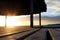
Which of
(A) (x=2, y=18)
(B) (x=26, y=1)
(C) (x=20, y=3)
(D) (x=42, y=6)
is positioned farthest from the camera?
(A) (x=2, y=18)

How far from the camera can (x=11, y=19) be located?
52562 mm

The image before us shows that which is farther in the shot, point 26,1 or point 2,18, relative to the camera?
point 2,18

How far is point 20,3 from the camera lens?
82.8 feet

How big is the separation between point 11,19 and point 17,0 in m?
28.4

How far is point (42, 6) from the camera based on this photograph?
28688mm

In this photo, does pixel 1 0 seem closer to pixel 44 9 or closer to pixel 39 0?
pixel 39 0

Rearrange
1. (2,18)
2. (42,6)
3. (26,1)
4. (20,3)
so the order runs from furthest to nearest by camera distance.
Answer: (2,18) → (42,6) → (20,3) → (26,1)

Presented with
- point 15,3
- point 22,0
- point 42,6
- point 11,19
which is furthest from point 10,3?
point 11,19

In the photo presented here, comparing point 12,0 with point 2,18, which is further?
point 2,18

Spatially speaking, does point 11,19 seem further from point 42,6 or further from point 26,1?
point 26,1

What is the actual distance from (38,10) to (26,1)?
7.07 meters

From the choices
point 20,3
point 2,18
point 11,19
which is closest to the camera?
point 20,3

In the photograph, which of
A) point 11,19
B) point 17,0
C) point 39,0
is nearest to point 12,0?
point 17,0

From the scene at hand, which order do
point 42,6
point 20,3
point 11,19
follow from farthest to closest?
1. point 11,19
2. point 42,6
3. point 20,3
